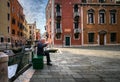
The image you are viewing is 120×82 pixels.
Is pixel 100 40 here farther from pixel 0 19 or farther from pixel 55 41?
pixel 0 19

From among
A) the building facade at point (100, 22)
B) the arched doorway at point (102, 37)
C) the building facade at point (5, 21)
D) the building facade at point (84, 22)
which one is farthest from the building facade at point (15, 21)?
→ the arched doorway at point (102, 37)

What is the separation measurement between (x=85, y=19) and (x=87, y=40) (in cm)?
425

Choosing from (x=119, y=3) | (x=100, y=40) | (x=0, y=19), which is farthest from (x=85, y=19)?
(x=0, y=19)

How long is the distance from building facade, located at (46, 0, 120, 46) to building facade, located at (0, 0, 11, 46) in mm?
9582

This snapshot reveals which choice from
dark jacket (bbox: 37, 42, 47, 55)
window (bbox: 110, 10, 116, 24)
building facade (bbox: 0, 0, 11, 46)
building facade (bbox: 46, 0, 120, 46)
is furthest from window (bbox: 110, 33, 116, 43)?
dark jacket (bbox: 37, 42, 47, 55)

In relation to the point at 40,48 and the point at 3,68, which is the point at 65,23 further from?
the point at 3,68

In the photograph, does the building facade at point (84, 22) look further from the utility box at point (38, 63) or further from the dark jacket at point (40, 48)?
the utility box at point (38, 63)

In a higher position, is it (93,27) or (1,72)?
(93,27)

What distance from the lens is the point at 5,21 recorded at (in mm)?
43594

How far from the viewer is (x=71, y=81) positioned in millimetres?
7402

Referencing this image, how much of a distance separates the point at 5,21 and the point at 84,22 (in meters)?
16.1

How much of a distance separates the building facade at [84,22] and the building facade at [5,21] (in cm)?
958

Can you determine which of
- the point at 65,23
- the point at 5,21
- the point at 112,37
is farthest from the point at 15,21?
the point at 112,37

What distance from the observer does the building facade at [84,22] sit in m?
42.5
